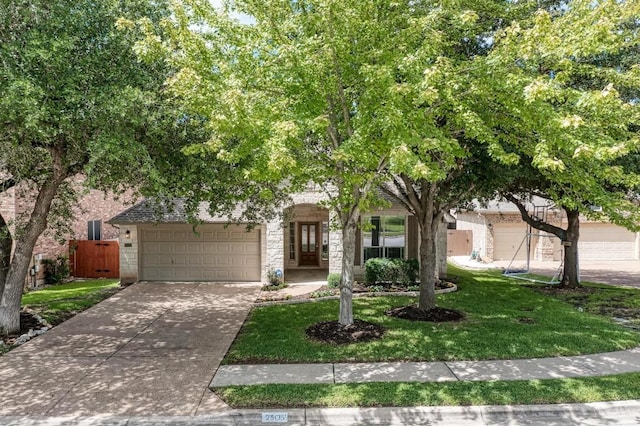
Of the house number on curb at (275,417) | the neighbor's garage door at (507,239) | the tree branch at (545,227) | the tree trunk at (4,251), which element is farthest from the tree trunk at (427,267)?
the neighbor's garage door at (507,239)

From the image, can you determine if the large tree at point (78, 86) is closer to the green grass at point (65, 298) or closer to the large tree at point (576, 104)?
the green grass at point (65, 298)

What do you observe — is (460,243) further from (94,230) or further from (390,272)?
(94,230)

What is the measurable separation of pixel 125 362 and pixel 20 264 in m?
4.28

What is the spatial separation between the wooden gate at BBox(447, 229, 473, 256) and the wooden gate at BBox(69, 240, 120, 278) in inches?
786

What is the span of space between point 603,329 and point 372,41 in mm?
8933

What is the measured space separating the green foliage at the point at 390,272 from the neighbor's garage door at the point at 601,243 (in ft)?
52.1

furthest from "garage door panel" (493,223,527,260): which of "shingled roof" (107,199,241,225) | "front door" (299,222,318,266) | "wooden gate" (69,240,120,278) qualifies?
"wooden gate" (69,240,120,278)

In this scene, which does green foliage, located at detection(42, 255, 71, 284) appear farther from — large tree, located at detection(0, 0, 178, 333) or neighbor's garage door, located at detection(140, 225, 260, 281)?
large tree, located at detection(0, 0, 178, 333)

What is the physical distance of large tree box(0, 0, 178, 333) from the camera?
7.47 metres

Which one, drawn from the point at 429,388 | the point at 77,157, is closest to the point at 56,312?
the point at 77,157

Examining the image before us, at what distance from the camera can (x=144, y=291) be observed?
16.0m

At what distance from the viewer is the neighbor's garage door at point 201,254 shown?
701 inches

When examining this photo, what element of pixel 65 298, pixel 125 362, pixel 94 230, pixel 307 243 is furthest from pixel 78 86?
pixel 94 230

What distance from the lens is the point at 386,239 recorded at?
17.9 m
